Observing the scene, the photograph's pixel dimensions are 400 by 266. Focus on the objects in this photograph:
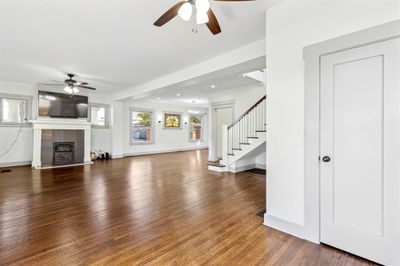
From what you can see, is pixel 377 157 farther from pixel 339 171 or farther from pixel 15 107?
pixel 15 107

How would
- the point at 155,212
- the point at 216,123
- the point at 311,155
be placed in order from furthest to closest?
the point at 216,123
the point at 155,212
the point at 311,155

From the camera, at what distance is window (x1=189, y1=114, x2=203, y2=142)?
11797 millimetres

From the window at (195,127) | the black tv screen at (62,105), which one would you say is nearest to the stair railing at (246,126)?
the black tv screen at (62,105)

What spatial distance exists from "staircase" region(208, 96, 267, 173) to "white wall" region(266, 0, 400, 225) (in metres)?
2.84

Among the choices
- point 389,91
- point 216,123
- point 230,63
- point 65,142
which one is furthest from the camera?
point 216,123

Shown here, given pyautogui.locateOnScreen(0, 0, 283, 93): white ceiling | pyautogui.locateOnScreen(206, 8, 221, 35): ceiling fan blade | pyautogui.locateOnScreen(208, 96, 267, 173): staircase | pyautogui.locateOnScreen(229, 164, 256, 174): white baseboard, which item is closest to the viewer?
pyautogui.locateOnScreen(206, 8, 221, 35): ceiling fan blade

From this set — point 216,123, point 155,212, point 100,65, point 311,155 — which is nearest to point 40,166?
point 100,65

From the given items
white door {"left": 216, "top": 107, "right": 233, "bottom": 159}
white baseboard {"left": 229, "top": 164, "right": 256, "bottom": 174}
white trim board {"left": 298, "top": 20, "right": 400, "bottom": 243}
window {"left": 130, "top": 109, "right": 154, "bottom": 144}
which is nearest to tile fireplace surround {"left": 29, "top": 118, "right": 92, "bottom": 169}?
window {"left": 130, "top": 109, "right": 154, "bottom": 144}

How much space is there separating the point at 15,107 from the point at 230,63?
24.5 feet

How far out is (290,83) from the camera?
2307 mm

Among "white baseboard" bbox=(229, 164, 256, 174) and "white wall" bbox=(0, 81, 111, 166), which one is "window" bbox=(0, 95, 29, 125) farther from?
"white baseboard" bbox=(229, 164, 256, 174)

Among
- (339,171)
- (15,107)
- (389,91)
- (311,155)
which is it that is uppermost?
(15,107)

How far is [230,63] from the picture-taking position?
3.81 metres

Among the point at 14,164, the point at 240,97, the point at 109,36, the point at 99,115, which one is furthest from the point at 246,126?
the point at 14,164
